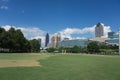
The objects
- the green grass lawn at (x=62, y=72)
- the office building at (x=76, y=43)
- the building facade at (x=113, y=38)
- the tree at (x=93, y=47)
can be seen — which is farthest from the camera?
the office building at (x=76, y=43)

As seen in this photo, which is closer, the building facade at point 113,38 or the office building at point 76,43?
the building facade at point 113,38

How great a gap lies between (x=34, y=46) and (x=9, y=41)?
4577 centimetres

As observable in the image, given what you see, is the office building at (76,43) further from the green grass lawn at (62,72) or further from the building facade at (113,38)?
the green grass lawn at (62,72)

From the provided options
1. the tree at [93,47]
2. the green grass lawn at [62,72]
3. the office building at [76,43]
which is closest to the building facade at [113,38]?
the office building at [76,43]

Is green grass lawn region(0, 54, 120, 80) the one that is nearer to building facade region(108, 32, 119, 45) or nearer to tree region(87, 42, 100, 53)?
tree region(87, 42, 100, 53)

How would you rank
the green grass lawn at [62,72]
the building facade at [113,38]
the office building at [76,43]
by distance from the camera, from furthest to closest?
the office building at [76,43], the building facade at [113,38], the green grass lawn at [62,72]

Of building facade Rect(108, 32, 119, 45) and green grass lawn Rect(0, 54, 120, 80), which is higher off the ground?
building facade Rect(108, 32, 119, 45)

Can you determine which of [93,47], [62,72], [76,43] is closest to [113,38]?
[76,43]

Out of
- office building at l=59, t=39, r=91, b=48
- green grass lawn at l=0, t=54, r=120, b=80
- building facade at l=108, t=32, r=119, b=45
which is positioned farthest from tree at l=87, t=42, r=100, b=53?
green grass lawn at l=0, t=54, r=120, b=80

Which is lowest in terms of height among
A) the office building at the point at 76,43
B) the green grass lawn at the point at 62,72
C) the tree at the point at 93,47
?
the green grass lawn at the point at 62,72

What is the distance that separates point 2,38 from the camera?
76.8m

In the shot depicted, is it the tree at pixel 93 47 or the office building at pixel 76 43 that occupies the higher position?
the office building at pixel 76 43

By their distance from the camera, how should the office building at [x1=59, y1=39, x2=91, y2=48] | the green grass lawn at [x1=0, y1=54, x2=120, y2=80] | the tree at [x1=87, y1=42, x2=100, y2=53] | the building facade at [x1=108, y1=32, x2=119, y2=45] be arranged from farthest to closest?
1. the office building at [x1=59, y1=39, x2=91, y2=48]
2. the building facade at [x1=108, y1=32, x2=119, y2=45]
3. the tree at [x1=87, y1=42, x2=100, y2=53]
4. the green grass lawn at [x1=0, y1=54, x2=120, y2=80]

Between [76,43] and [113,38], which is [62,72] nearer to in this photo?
[113,38]
